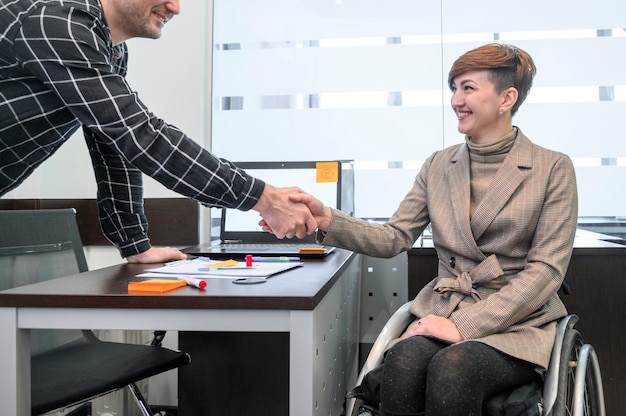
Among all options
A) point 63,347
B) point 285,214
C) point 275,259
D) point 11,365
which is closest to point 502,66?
point 285,214

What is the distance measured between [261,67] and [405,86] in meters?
0.65

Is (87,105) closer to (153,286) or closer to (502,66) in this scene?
(153,286)

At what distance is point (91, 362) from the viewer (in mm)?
1550

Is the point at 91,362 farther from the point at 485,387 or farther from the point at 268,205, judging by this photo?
the point at 485,387

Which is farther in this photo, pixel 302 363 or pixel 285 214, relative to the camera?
pixel 285 214

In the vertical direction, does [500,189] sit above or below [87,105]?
below

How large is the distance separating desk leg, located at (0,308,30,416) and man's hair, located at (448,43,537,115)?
3.98 ft

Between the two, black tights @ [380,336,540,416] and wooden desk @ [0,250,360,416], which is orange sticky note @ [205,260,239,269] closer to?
wooden desk @ [0,250,360,416]

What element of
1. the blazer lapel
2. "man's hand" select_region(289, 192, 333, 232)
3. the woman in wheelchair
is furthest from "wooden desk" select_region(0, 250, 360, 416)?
the blazer lapel

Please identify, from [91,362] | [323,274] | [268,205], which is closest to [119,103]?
[268,205]

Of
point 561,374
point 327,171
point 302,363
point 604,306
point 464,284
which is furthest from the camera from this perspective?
point 327,171

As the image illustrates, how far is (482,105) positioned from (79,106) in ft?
3.28

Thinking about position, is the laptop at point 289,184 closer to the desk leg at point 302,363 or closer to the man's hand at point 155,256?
the man's hand at point 155,256

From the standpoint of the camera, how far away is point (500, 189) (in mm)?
1449
